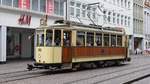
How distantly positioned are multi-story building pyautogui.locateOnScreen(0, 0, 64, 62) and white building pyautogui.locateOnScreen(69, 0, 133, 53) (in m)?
4.53

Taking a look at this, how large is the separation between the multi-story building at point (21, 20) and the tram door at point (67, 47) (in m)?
9.81

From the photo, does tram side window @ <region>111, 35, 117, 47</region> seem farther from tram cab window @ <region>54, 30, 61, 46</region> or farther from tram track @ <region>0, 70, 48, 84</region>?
tram track @ <region>0, 70, 48, 84</region>

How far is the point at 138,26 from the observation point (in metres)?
71.8

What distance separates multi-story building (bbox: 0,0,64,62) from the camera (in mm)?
31500

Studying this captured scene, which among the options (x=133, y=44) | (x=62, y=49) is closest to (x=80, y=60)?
(x=62, y=49)

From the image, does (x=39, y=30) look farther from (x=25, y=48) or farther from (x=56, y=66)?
(x=25, y=48)

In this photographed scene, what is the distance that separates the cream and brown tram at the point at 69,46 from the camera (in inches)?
857

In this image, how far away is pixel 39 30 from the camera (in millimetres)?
22297

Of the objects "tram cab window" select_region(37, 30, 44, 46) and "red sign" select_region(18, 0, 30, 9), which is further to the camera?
"red sign" select_region(18, 0, 30, 9)

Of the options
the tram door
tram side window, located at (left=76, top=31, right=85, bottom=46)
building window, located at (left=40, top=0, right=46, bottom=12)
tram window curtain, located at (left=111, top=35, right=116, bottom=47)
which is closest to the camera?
the tram door

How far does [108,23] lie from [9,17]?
25.0 meters

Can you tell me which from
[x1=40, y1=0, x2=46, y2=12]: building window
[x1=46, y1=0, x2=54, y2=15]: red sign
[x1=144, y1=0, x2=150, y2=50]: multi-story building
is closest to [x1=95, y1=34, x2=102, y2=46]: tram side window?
[x1=40, y1=0, x2=46, y2=12]: building window

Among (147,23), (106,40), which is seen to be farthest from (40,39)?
(147,23)

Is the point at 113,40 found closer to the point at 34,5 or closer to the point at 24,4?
the point at 24,4
